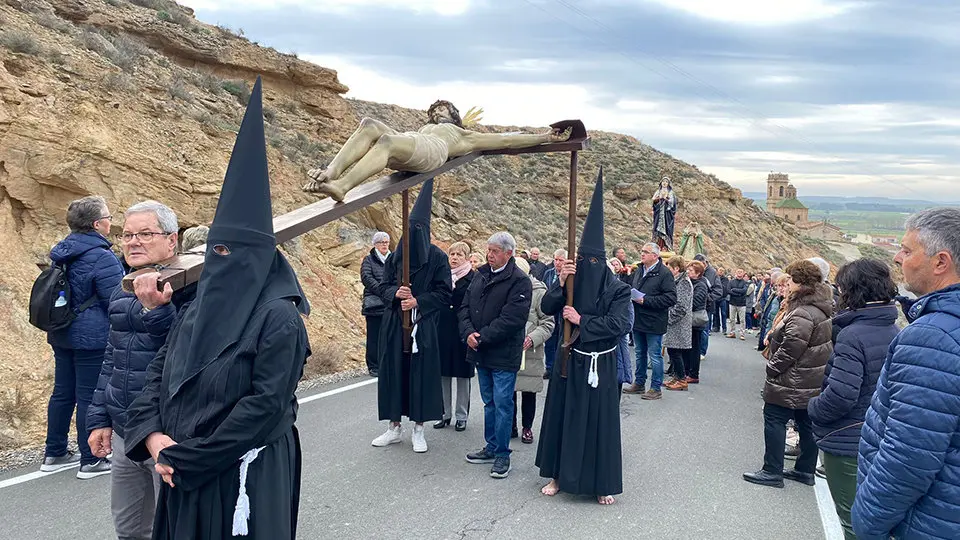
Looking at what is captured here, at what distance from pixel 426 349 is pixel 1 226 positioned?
7454 millimetres

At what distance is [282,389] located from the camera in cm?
300

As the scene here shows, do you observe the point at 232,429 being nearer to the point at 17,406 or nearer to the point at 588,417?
the point at 588,417

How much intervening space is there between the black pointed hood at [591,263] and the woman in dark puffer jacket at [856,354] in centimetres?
182

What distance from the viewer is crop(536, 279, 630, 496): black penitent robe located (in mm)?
5602

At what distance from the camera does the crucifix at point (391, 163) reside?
3672mm

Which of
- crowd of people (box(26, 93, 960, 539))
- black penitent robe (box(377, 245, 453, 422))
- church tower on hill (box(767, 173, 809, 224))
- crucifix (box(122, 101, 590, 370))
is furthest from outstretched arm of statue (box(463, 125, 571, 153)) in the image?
church tower on hill (box(767, 173, 809, 224))

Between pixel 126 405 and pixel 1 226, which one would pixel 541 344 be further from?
pixel 1 226

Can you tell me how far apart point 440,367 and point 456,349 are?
0.49 metres

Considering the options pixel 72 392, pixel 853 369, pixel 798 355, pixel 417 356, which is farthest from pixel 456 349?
pixel 853 369

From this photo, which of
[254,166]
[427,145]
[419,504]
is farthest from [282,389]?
[419,504]

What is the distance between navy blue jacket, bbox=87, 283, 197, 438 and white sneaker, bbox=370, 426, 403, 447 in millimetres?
3277

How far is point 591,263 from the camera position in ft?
19.1

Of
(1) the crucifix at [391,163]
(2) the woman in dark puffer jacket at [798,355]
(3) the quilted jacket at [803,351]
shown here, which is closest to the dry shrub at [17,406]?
(1) the crucifix at [391,163]

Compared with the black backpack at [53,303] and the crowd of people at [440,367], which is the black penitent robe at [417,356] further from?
the black backpack at [53,303]
